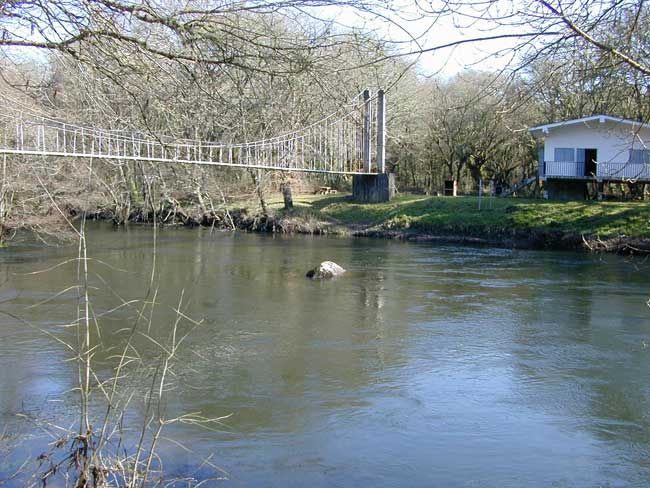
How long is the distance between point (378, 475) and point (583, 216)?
15.8 m

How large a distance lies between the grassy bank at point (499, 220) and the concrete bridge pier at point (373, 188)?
2.12 feet

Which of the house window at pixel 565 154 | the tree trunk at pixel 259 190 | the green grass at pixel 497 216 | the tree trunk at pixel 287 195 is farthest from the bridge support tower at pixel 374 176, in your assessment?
the house window at pixel 565 154

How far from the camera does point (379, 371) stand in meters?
7.28

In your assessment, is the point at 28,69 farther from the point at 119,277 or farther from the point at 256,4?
the point at 119,277

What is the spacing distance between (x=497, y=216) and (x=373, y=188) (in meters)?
6.05

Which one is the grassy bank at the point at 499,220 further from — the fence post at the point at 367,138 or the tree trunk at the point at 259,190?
the fence post at the point at 367,138

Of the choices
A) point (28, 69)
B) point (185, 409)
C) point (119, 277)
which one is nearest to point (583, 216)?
point (119, 277)

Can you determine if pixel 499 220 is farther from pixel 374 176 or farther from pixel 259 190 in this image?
pixel 259 190

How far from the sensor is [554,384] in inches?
272

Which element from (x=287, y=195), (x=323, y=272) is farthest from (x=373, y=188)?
(x=323, y=272)

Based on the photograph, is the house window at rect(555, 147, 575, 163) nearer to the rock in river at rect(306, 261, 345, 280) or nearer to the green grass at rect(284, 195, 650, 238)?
the green grass at rect(284, 195, 650, 238)

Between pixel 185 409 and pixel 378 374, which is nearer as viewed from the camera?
pixel 185 409

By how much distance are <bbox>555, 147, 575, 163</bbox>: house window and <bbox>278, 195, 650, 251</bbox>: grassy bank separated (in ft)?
6.13

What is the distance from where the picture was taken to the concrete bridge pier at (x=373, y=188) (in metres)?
25.2
